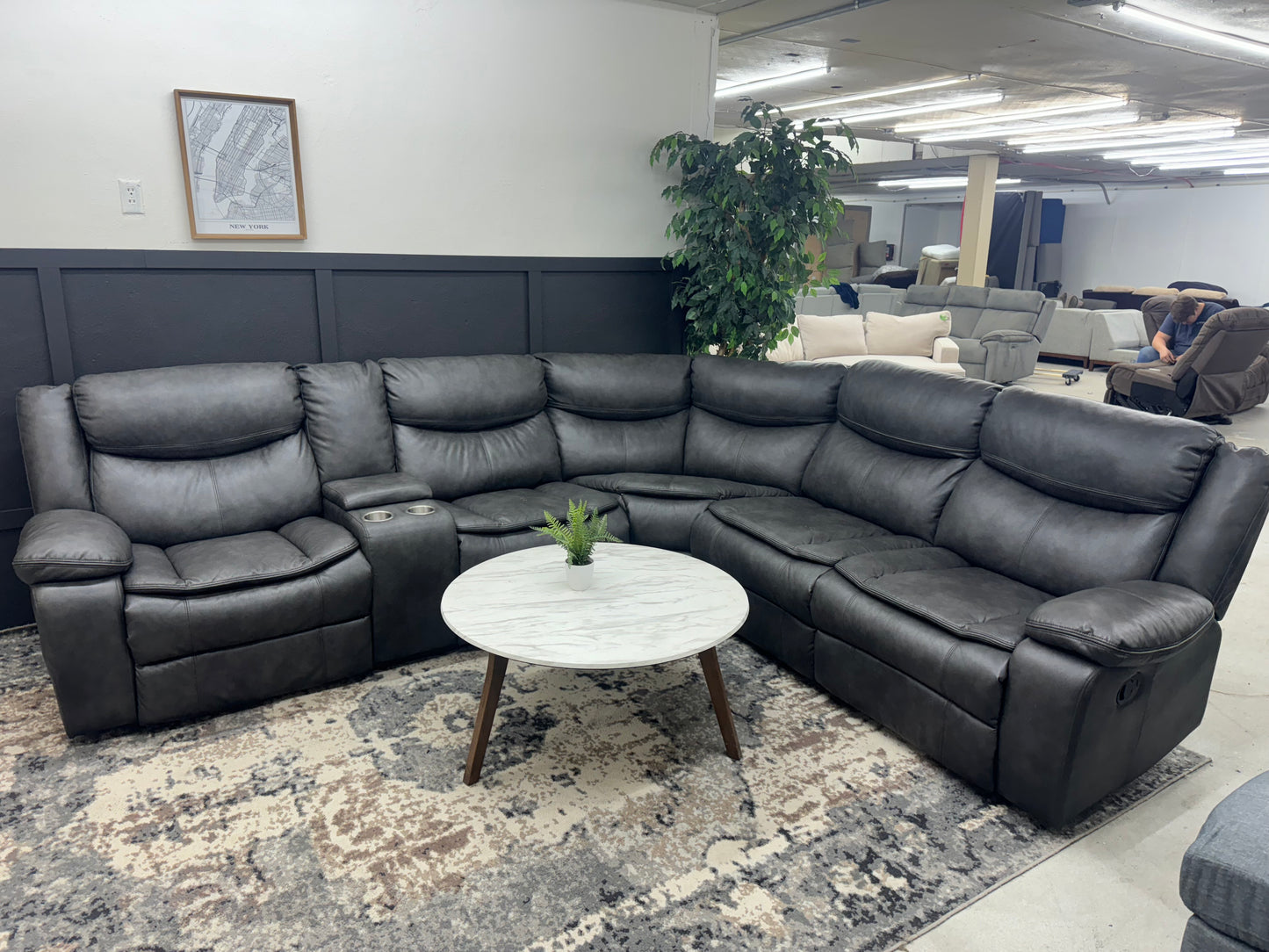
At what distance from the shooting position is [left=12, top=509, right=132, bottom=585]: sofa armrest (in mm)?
2262

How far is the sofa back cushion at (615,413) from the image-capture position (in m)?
3.77

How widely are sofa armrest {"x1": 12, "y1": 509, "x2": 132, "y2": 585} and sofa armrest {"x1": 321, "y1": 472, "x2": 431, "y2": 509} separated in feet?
2.25

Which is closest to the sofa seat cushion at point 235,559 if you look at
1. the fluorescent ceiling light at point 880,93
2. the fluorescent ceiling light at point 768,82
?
the fluorescent ceiling light at point 768,82

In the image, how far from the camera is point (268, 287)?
336 cm

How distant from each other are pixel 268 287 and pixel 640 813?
2554 mm

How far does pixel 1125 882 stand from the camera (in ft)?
6.32

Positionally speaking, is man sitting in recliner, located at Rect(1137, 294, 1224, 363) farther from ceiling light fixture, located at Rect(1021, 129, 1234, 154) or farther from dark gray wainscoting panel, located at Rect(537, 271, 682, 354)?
dark gray wainscoting panel, located at Rect(537, 271, 682, 354)

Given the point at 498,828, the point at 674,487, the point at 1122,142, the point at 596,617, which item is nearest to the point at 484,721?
the point at 498,828

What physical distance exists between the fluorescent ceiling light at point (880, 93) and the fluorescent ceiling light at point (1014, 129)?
1.90m

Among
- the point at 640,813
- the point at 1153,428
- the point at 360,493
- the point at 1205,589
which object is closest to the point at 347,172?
the point at 360,493

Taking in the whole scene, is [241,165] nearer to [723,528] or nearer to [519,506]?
[519,506]

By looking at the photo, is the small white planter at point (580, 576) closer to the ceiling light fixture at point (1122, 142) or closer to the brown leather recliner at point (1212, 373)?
the brown leather recliner at point (1212, 373)

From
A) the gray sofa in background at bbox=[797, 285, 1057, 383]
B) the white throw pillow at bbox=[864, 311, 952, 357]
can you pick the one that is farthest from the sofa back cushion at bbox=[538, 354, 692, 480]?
the gray sofa in background at bbox=[797, 285, 1057, 383]

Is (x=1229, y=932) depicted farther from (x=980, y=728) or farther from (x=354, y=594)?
(x=354, y=594)
